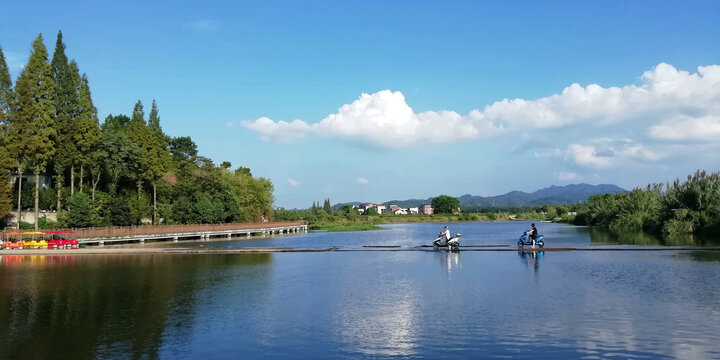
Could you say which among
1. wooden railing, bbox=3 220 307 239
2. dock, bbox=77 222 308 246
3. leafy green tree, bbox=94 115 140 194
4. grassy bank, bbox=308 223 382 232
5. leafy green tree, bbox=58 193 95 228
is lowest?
grassy bank, bbox=308 223 382 232

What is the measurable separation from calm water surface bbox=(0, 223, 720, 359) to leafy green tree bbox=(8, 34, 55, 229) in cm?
2168

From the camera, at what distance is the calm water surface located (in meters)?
11.5

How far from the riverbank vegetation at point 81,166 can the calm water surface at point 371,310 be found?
2309cm

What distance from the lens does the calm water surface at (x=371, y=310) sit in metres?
11.5

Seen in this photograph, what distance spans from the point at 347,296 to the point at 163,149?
53.3 m

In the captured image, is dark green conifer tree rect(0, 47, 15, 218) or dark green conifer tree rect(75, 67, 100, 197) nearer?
dark green conifer tree rect(0, 47, 15, 218)

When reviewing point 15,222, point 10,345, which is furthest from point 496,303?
point 15,222

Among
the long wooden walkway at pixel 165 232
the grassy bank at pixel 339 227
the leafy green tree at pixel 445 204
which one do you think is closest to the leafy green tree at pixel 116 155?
the long wooden walkway at pixel 165 232

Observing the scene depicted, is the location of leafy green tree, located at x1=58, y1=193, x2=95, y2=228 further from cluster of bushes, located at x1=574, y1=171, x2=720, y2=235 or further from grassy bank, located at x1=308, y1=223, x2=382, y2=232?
cluster of bushes, located at x1=574, y1=171, x2=720, y2=235

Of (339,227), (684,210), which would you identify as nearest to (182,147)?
(339,227)

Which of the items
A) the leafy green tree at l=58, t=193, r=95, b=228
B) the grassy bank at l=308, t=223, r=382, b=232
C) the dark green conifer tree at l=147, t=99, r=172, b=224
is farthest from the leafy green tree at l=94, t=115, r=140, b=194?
the grassy bank at l=308, t=223, r=382, b=232

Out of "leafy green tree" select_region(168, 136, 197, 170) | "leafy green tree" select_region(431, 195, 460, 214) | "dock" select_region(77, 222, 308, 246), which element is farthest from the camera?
"leafy green tree" select_region(431, 195, 460, 214)

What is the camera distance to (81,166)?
52781 mm

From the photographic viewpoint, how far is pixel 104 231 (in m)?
47.5
